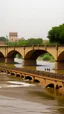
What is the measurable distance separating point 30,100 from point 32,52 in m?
66.7

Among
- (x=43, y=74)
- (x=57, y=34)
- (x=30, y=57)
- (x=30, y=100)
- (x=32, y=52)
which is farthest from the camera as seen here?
(x=30, y=57)

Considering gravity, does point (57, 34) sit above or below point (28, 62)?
above

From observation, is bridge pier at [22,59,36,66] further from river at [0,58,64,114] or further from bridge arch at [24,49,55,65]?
river at [0,58,64,114]

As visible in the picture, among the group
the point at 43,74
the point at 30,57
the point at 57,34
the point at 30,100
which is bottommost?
the point at 30,57

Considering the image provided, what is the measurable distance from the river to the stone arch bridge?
36.1m

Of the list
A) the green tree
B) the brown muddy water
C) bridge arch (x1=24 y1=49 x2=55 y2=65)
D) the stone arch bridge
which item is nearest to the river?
the brown muddy water

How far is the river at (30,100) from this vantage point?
3738 cm

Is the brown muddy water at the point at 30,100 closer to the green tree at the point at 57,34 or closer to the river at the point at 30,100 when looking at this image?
the river at the point at 30,100

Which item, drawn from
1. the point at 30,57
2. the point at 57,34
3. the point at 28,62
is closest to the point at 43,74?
the point at 28,62

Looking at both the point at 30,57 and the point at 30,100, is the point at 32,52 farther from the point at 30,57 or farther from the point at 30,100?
the point at 30,100

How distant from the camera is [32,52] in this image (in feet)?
360

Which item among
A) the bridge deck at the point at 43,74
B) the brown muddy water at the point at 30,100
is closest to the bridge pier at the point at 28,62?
the bridge deck at the point at 43,74

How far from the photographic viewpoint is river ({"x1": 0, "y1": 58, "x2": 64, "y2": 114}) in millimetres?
37375

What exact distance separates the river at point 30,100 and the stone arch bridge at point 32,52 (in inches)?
→ 1421
